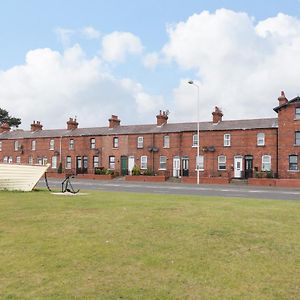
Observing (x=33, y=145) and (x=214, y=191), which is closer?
(x=214, y=191)

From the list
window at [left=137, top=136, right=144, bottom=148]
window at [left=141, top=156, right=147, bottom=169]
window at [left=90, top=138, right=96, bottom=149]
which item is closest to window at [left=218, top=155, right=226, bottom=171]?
window at [left=141, top=156, right=147, bottom=169]

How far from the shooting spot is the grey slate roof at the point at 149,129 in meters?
53.1

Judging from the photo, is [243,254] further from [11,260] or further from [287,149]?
[287,149]

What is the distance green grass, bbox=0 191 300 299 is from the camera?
662 centimetres

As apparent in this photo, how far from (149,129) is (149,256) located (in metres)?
52.8

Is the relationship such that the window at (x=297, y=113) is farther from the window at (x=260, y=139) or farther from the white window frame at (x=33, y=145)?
the white window frame at (x=33, y=145)

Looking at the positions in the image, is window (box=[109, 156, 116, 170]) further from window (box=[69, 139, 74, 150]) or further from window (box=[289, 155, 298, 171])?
window (box=[289, 155, 298, 171])

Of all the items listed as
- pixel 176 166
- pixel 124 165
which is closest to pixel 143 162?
pixel 124 165

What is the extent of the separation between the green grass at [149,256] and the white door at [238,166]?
131ft

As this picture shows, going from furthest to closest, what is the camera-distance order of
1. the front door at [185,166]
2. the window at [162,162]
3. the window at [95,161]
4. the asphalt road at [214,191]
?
the window at [95,161]
the window at [162,162]
the front door at [185,166]
the asphalt road at [214,191]

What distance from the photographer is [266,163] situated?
50844 mm

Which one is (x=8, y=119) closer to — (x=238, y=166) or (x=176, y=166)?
(x=176, y=166)

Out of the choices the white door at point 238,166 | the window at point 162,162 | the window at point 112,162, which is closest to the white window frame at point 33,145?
the window at point 112,162

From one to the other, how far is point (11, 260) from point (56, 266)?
1.02m
